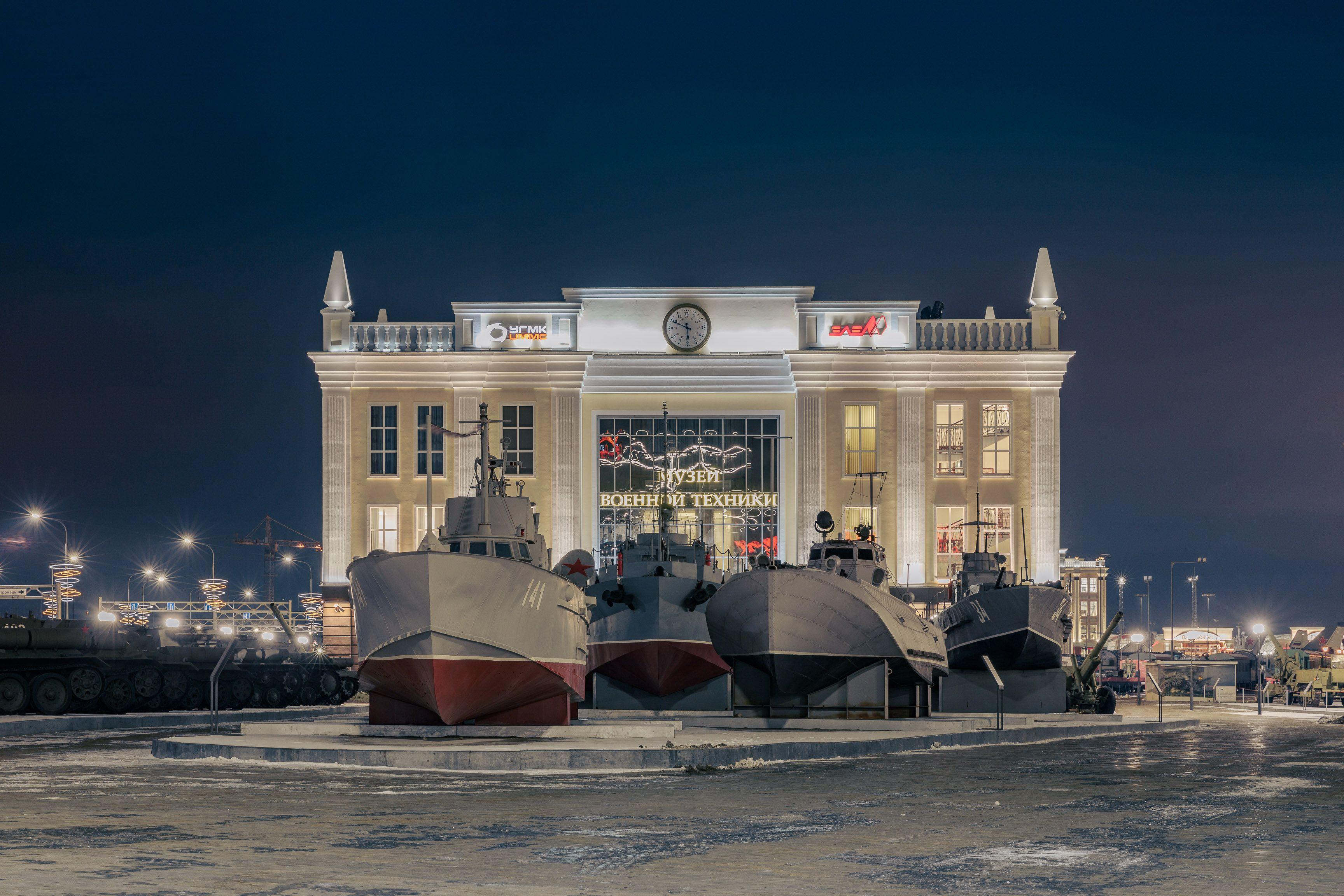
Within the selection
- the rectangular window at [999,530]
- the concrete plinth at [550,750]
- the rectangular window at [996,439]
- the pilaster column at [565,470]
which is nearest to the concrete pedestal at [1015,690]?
the rectangular window at [999,530]

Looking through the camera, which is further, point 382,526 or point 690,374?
point 690,374

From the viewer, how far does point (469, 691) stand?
2258 cm

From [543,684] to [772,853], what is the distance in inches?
515

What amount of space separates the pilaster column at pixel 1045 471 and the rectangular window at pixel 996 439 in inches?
33.8

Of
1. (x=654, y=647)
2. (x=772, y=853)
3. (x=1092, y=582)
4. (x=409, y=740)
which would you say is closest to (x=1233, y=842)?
(x=772, y=853)

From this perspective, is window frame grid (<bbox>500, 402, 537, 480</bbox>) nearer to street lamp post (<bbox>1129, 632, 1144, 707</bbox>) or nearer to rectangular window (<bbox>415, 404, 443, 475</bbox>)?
rectangular window (<bbox>415, 404, 443, 475</bbox>)

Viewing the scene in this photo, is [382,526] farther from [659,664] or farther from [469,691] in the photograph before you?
[469,691]

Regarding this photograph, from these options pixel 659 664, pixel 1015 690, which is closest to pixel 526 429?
pixel 1015 690

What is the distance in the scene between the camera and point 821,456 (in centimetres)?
5262

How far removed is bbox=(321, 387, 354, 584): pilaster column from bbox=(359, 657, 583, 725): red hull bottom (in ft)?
94.4

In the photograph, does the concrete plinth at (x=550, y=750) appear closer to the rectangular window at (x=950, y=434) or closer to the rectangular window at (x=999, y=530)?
the rectangular window at (x=999, y=530)

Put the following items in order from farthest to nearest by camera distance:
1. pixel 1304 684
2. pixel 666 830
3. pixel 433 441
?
pixel 1304 684, pixel 433 441, pixel 666 830

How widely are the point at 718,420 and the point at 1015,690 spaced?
15825 mm

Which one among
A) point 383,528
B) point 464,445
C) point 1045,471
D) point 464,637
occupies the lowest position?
point 464,637
